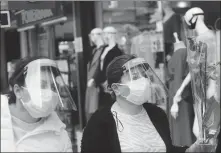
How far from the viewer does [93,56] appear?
130 inches

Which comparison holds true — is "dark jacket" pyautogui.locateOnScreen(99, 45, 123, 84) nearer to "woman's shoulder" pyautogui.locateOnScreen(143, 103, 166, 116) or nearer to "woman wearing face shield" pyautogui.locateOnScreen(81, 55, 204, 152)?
"woman wearing face shield" pyautogui.locateOnScreen(81, 55, 204, 152)

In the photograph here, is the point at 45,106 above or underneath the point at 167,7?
underneath

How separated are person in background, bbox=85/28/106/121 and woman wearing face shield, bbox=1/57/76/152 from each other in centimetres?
51

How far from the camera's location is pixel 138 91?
2764 mm

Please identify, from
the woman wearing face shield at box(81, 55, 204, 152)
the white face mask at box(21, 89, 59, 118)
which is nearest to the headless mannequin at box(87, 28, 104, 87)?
the woman wearing face shield at box(81, 55, 204, 152)

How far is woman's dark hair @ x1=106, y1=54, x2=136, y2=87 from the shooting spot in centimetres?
280

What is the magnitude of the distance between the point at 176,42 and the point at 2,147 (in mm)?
1596

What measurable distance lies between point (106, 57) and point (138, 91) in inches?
19.9

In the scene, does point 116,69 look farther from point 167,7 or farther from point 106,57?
point 167,7

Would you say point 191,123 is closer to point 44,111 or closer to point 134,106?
point 134,106

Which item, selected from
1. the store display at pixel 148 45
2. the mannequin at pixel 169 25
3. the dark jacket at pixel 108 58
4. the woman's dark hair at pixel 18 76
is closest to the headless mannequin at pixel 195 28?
the mannequin at pixel 169 25

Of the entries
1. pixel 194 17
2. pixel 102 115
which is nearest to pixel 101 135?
pixel 102 115

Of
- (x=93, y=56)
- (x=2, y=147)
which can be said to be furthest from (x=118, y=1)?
(x=2, y=147)

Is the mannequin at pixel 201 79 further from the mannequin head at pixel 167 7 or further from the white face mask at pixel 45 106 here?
the white face mask at pixel 45 106
